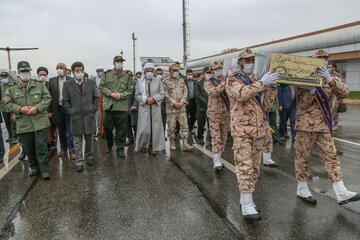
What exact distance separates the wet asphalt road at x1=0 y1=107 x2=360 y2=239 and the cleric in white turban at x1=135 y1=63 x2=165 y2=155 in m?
0.87

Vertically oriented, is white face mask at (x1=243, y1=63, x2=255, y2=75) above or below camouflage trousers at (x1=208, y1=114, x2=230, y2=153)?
above

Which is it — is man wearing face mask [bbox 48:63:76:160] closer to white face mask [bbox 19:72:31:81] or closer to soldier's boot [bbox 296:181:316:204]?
white face mask [bbox 19:72:31:81]

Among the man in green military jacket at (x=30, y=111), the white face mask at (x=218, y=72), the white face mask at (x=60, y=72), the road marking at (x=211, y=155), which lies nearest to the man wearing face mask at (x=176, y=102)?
the road marking at (x=211, y=155)

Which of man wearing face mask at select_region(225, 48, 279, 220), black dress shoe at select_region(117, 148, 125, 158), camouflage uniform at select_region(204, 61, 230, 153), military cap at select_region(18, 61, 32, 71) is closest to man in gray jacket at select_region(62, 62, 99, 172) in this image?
military cap at select_region(18, 61, 32, 71)

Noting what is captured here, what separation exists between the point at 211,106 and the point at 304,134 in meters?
1.90

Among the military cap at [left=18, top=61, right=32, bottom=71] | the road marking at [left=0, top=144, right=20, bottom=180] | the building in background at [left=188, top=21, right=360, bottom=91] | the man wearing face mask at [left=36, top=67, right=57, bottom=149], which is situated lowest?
Answer: the road marking at [left=0, top=144, right=20, bottom=180]

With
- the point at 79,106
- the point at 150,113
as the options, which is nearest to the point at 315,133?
the point at 150,113

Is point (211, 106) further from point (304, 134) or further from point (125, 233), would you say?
point (125, 233)

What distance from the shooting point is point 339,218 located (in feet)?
9.23

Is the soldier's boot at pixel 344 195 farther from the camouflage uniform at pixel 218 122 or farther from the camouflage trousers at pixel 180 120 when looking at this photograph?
the camouflage trousers at pixel 180 120

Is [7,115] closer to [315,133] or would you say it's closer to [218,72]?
[218,72]

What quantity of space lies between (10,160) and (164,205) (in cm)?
404

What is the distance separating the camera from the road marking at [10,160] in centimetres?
472

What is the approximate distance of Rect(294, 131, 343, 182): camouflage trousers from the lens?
311 centimetres
